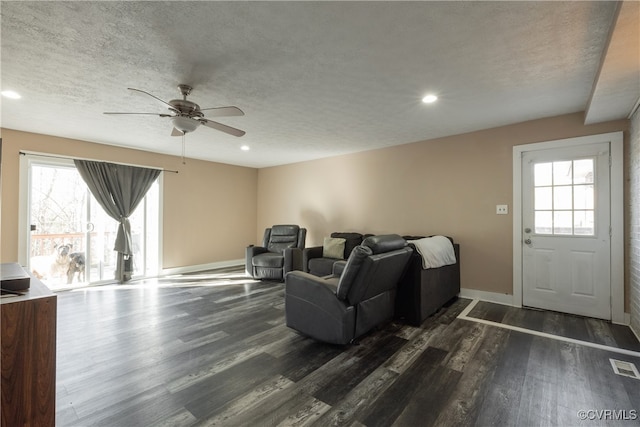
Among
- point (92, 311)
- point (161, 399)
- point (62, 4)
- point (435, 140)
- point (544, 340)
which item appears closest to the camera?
point (62, 4)

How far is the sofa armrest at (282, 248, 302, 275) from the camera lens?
499 centimetres

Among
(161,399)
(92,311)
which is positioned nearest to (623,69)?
(161,399)

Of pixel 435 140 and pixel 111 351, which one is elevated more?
pixel 435 140

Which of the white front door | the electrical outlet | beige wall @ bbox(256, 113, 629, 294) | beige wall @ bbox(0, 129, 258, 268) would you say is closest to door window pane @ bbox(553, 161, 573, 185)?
the white front door

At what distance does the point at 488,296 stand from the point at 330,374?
113 inches

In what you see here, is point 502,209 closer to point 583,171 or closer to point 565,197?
point 565,197

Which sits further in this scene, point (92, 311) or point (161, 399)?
point (92, 311)

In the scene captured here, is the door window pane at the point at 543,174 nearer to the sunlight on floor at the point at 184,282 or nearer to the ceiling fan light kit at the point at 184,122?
the ceiling fan light kit at the point at 184,122

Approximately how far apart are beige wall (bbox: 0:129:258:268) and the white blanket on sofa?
186 inches

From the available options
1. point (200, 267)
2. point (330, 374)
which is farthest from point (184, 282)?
point (330, 374)

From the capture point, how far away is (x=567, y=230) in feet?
11.0

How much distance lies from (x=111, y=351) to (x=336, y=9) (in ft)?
10.7

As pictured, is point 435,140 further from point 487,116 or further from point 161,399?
point 161,399

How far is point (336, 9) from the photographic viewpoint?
1.66 m
